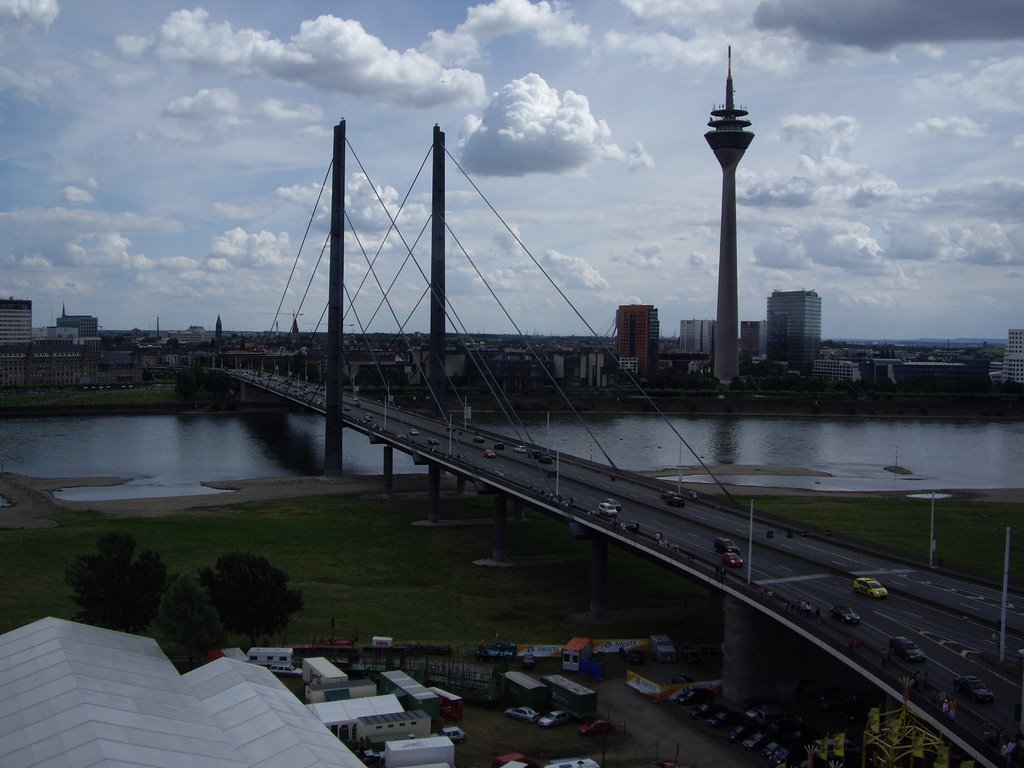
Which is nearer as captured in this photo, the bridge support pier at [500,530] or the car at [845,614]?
the car at [845,614]

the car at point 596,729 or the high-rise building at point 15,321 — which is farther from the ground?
the high-rise building at point 15,321

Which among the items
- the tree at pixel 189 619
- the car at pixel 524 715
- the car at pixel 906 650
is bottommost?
the car at pixel 524 715

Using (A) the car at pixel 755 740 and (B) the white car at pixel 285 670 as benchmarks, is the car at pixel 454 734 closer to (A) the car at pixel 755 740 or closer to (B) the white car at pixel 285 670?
(B) the white car at pixel 285 670

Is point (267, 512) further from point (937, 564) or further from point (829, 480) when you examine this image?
point (829, 480)

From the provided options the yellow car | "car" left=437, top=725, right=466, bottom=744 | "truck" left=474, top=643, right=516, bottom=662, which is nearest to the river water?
"truck" left=474, top=643, right=516, bottom=662

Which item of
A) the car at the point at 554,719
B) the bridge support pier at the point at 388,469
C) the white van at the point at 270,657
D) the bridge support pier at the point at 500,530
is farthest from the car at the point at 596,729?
the bridge support pier at the point at 388,469

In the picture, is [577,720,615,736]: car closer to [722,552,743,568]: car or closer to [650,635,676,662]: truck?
[650,635,676,662]: truck

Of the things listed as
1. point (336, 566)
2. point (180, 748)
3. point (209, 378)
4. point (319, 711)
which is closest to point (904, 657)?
point (319, 711)

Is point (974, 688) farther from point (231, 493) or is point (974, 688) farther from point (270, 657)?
point (231, 493)
